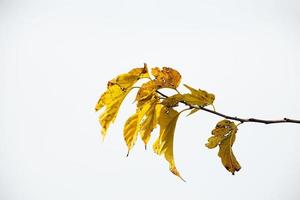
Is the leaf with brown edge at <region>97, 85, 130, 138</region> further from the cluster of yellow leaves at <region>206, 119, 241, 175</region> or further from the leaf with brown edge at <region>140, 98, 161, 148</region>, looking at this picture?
the cluster of yellow leaves at <region>206, 119, 241, 175</region>

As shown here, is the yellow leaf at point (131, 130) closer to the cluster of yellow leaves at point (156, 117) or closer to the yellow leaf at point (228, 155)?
the cluster of yellow leaves at point (156, 117)

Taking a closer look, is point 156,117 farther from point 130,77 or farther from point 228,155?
point 228,155

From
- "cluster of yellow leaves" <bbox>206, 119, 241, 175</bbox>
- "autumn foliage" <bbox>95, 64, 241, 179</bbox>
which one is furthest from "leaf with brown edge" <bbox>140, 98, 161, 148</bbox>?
"cluster of yellow leaves" <bbox>206, 119, 241, 175</bbox>

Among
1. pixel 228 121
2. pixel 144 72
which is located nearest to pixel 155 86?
pixel 144 72

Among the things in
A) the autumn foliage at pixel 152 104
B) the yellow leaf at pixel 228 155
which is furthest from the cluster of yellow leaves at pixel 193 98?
the yellow leaf at pixel 228 155

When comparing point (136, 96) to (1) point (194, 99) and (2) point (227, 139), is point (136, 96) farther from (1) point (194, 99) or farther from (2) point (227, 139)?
(2) point (227, 139)

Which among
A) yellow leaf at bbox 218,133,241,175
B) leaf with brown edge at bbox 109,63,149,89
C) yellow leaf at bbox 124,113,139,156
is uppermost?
leaf with brown edge at bbox 109,63,149,89

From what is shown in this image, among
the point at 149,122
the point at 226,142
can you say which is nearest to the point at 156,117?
the point at 149,122

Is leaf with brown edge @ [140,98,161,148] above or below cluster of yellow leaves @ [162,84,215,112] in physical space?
below
